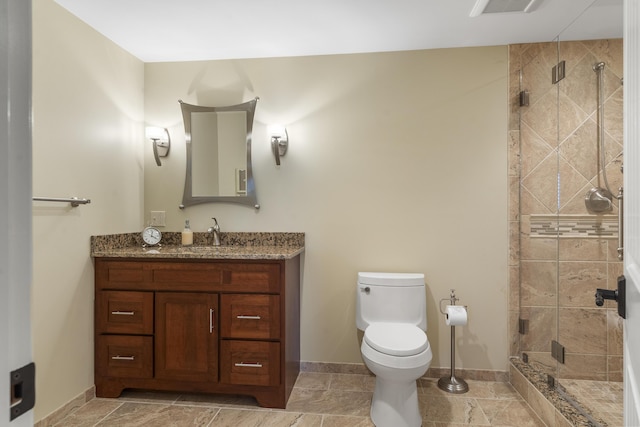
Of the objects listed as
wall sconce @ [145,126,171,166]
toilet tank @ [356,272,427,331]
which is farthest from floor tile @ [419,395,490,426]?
wall sconce @ [145,126,171,166]

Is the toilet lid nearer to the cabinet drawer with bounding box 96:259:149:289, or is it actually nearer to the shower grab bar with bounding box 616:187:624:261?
the shower grab bar with bounding box 616:187:624:261

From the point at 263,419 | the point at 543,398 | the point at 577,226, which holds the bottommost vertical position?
the point at 263,419

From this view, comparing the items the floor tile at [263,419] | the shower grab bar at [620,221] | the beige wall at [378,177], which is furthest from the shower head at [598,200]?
the floor tile at [263,419]

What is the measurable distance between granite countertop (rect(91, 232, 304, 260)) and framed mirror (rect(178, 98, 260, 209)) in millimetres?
253

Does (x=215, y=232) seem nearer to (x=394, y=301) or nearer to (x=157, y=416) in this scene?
(x=157, y=416)

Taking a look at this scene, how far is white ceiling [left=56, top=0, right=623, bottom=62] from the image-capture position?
6.27ft

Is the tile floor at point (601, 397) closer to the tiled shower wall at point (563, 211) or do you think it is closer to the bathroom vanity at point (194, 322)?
the tiled shower wall at point (563, 211)

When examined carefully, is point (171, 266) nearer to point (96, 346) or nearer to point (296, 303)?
point (96, 346)

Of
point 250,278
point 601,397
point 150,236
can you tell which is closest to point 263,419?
point 250,278

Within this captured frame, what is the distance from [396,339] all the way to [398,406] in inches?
13.3

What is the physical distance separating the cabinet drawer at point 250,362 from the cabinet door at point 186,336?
62mm

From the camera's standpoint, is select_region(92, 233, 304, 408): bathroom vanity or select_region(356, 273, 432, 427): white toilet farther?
select_region(92, 233, 304, 408): bathroom vanity

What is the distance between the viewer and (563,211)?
211cm

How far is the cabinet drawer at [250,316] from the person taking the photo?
1.99 meters
